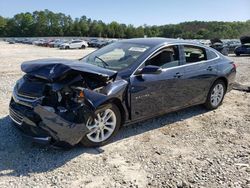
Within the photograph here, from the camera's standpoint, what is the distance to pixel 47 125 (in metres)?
3.92

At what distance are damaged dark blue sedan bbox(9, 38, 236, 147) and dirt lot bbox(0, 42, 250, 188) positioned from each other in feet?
0.95

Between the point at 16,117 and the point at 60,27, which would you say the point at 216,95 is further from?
the point at 60,27

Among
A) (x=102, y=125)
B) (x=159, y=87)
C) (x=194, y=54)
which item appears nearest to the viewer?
(x=102, y=125)

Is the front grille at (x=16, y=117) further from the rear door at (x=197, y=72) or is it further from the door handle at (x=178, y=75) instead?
the rear door at (x=197, y=72)

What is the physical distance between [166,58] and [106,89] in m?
1.60

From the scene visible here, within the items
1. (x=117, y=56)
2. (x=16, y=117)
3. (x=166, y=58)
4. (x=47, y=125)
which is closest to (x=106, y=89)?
(x=47, y=125)

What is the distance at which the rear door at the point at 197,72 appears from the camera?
582 centimetres

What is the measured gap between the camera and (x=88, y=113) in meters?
4.17

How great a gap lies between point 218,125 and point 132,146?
2.03m

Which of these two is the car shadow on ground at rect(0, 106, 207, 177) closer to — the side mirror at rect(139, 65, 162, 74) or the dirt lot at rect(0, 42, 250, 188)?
the dirt lot at rect(0, 42, 250, 188)

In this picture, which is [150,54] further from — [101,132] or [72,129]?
[72,129]

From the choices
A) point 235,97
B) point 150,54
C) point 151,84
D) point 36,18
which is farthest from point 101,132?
point 36,18

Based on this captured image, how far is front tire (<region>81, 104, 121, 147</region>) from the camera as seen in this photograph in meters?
4.37

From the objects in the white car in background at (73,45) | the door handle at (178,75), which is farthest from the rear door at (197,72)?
the white car in background at (73,45)
